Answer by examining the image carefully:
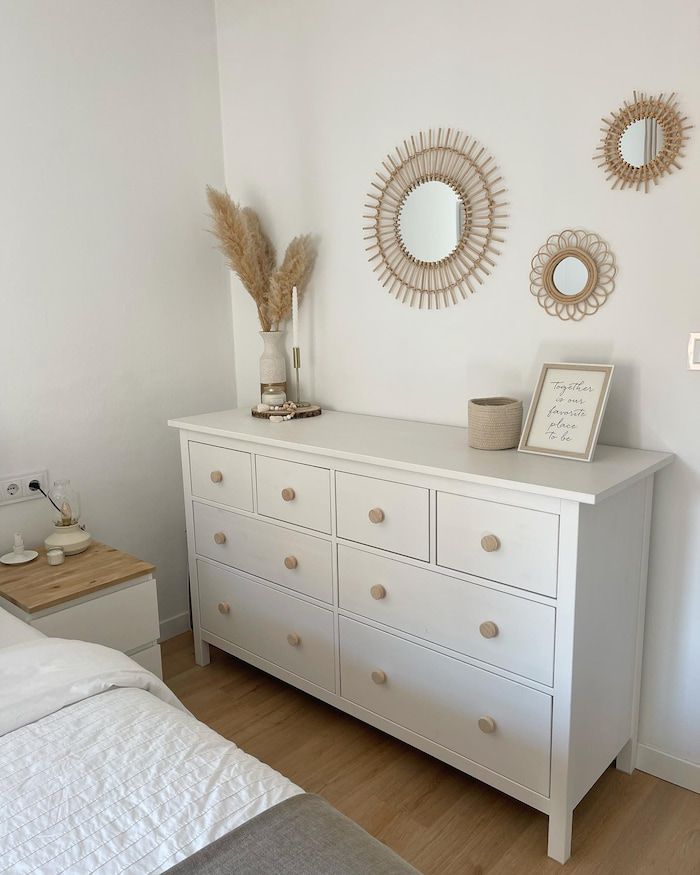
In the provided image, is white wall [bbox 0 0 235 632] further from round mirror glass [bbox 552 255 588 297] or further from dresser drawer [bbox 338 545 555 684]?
round mirror glass [bbox 552 255 588 297]

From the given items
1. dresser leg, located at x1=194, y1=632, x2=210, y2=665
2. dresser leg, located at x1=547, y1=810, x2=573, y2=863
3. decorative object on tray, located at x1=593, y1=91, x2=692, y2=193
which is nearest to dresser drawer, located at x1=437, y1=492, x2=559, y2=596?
dresser leg, located at x1=547, y1=810, x2=573, y2=863

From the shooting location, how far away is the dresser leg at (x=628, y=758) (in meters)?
1.93

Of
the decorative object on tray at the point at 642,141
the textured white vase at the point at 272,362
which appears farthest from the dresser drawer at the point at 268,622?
the decorative object on tray at the point at 642,141

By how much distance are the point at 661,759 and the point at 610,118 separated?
1.64 meters

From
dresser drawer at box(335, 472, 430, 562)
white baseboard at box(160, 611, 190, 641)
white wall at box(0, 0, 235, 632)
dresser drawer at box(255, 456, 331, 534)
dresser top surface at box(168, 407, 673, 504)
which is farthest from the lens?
white baseboard at box(160, 611, 190, 641)

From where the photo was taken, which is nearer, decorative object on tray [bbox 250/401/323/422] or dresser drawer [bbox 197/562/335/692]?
dresser drawer [bbox 197/562/335/692]

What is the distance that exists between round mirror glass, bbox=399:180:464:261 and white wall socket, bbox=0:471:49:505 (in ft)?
4.57

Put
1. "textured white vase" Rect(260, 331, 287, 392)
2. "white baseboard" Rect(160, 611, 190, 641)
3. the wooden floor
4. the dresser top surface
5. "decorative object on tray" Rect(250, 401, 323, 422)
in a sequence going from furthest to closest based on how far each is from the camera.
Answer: "white baseboard" Rect(160, 611, 190, 641) < "textured white vase" Rect(260, 331, 287, 392) < "decorative object on tray" Rect(250, 401, 323, 422) < the wooden floor < the dresser top surface

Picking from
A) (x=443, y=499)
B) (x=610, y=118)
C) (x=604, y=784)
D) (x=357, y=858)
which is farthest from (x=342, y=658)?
(x=610, y=118)

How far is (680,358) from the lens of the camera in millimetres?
A: 1743

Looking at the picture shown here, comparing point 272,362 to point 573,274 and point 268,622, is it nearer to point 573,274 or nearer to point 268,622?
Result: point 268,622

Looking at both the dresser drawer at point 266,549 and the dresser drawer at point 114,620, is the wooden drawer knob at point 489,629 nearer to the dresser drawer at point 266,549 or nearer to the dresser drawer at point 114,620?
the dresser drawer at point 266,549

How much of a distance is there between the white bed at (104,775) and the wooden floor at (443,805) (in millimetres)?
790

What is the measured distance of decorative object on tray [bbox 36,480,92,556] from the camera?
2.26 meters
